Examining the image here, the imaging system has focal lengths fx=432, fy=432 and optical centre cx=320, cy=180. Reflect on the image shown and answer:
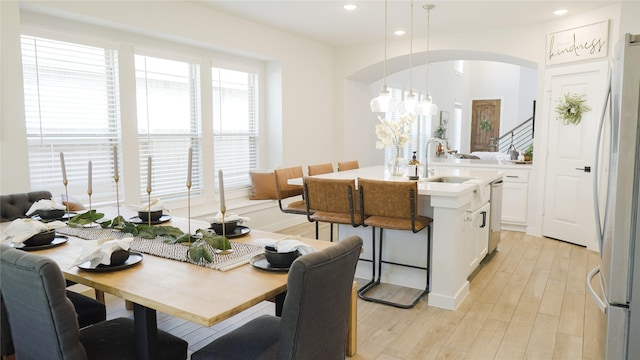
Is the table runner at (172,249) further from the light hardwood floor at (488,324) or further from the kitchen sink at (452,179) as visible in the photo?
the kitchen sink at (452,179)

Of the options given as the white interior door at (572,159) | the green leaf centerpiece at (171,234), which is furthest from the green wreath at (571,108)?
the green leaf centerpiece at (171,234)

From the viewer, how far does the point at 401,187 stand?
321 centimetres

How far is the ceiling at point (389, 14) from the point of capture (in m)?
4.75

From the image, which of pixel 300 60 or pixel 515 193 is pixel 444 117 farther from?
pixel 300 60

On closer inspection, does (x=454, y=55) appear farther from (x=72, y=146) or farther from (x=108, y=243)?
(x=108, y=243)

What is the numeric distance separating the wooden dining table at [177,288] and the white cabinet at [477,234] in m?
2.38

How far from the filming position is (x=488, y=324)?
310cm

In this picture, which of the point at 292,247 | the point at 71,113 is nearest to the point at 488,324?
the point at 292,247

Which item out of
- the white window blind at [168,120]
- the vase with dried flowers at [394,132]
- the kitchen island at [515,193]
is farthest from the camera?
the kitchen island at [515,193]

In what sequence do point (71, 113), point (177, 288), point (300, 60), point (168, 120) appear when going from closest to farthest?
point (177, 288) → point (71, 113) → point (168, 120) → point (300, 60)

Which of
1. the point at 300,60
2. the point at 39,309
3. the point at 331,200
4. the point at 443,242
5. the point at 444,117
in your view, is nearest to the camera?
the point at 39,309

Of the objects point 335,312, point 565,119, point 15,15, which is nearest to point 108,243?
point 335,312

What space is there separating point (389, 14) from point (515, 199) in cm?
301

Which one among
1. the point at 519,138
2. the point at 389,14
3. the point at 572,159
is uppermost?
the point at 389,14
